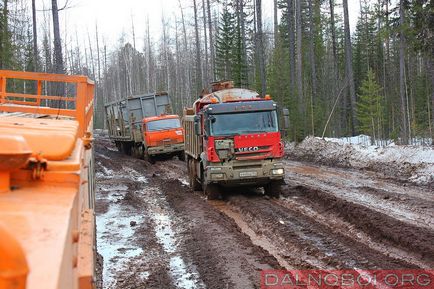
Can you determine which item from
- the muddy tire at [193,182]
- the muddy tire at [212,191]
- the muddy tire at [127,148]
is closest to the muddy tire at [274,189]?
the muddy tire at [212,191]

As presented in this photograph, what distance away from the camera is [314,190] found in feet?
41.5

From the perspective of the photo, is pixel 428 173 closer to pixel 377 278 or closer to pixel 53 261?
pixel 377 278

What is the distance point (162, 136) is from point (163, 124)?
789mm

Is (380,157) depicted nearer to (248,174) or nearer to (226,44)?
(248,174)

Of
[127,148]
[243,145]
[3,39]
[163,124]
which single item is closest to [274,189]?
[243,145]

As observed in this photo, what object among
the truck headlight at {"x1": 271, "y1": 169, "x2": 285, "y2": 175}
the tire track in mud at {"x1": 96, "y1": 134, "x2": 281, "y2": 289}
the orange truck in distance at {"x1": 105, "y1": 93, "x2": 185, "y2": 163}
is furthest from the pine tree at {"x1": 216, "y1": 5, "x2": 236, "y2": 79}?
the truck headlight at {"x1": 271, "y1": 169, "x2": 285, "y2": 175}

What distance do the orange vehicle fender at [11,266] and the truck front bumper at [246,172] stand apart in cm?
1128

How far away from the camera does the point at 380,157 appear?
62.4 ft

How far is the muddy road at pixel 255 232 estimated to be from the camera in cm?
676

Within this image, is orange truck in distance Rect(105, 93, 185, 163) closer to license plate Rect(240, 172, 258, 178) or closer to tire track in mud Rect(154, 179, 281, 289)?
license plate Rect(240, 172, 258, 178)

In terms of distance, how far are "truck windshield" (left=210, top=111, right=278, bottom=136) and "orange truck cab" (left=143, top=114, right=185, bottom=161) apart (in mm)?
11315

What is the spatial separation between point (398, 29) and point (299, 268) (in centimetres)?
1997

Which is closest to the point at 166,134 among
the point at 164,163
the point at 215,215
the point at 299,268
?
the point at 164,163

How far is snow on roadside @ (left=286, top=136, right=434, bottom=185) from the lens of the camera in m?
15.6
